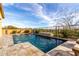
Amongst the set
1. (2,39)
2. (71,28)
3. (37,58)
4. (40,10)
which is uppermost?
(40,10)

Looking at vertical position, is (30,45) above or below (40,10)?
below

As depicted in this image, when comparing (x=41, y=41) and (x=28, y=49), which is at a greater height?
(x=41, y=41)

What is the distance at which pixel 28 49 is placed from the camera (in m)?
2.21

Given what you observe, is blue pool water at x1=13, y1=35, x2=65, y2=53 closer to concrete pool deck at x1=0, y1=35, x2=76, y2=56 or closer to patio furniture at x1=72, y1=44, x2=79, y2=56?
concrete pool deck at x1=0, y1=35, x2=76, y2=56

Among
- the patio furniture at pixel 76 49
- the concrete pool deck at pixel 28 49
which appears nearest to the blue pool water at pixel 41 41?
the concrete pool deck at pixel 28 49

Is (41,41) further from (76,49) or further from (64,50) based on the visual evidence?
(76,49)

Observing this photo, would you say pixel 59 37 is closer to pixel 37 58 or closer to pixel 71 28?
pixel 71 28

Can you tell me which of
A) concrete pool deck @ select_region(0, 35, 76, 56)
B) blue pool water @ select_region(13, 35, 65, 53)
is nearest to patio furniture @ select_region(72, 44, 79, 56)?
concrete pool deck @ select_region(0, 35, 76, 56)

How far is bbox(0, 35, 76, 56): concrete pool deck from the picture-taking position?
218 centimetres

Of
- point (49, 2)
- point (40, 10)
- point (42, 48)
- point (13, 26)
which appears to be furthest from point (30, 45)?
point (49, 2)

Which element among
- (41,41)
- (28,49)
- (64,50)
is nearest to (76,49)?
(64,50)

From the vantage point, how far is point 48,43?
220cm

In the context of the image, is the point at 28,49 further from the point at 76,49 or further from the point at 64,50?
the point at 76,49

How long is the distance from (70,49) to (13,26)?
0.89m
